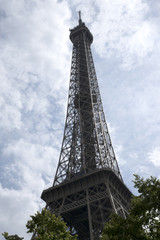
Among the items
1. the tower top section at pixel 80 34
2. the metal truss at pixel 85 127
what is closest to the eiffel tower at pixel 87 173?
the metal truss at pixel 85 127

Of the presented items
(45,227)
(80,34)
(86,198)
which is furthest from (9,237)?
(80,34)

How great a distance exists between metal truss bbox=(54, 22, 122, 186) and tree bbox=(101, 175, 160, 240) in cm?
2356

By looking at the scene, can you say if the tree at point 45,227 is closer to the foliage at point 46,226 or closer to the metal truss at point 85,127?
the foliage at point 46,226

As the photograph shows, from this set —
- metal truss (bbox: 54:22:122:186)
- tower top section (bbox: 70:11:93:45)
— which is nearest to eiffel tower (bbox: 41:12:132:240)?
metal truss (bbox: 54:22:122:186)

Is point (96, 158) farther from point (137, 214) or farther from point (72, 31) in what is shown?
point (72, 31)

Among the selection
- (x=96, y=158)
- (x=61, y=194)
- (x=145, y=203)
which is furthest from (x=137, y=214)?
(x=96, y=158)

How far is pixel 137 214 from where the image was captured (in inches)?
559

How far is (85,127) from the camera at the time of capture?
47938mm

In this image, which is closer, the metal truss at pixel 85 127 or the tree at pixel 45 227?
the tree at pixel 45 227

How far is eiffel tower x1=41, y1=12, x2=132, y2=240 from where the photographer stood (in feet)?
108

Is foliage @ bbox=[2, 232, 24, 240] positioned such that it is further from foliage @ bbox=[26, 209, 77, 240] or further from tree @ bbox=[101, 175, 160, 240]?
tree @ bbox=[101, 175, 160, 240]

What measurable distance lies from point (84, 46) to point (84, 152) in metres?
32.7

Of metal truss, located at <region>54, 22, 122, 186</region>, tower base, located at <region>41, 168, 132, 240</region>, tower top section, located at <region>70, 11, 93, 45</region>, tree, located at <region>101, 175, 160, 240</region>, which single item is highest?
tower top section, located at <region>70, 11, 93, 45</region>

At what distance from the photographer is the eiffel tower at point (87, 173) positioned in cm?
3303
